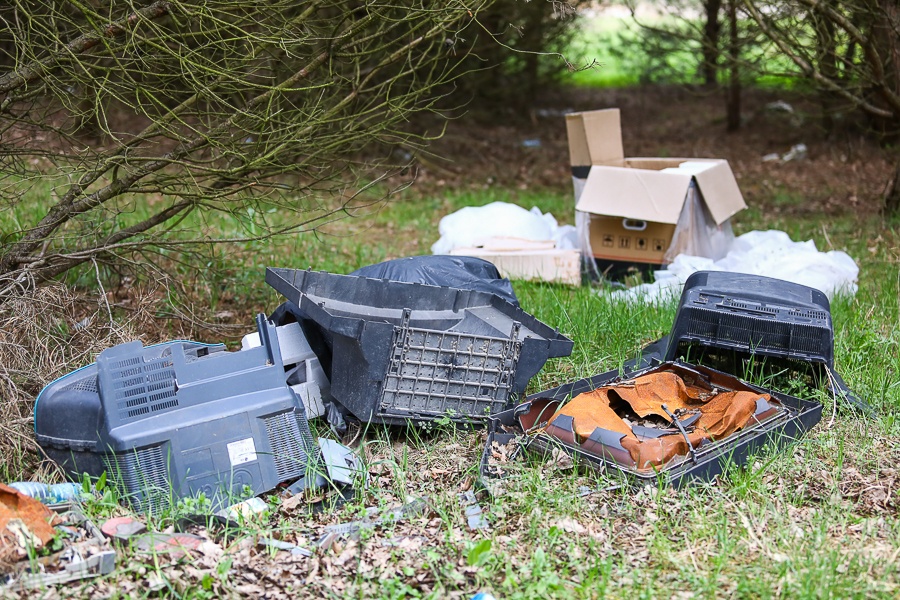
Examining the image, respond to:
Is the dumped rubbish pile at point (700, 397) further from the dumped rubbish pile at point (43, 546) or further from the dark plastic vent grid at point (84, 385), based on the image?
the dark plastic vent grid at point (84, 385)

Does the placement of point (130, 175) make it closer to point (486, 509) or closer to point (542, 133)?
point (486, 509)

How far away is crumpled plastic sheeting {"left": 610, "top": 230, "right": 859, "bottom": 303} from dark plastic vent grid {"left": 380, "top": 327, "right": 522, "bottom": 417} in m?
1.82

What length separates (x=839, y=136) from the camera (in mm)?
11844

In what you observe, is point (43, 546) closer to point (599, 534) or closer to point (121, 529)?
point (121, 529)

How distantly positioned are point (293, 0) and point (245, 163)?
1039 mm

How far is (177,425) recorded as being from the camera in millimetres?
2936

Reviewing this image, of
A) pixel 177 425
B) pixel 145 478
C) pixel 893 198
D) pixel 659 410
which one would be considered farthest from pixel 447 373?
pixel 893 198

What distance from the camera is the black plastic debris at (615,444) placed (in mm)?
3068

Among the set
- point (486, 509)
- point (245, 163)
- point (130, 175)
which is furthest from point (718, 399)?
point (130, 175)

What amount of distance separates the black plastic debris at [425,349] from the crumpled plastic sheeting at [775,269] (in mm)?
1717

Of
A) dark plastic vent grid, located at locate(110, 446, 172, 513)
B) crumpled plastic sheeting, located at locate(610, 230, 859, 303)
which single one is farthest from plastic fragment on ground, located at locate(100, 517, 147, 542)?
crumpled plastic sheeting, located at locate(610, 230, 859, 303)

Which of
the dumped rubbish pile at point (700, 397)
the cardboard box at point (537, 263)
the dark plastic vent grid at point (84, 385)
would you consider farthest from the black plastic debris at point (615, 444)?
the cardboard box at point (537, 263)

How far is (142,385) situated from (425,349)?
1099mm

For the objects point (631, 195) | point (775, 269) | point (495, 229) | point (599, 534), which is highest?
point (631, 195)
